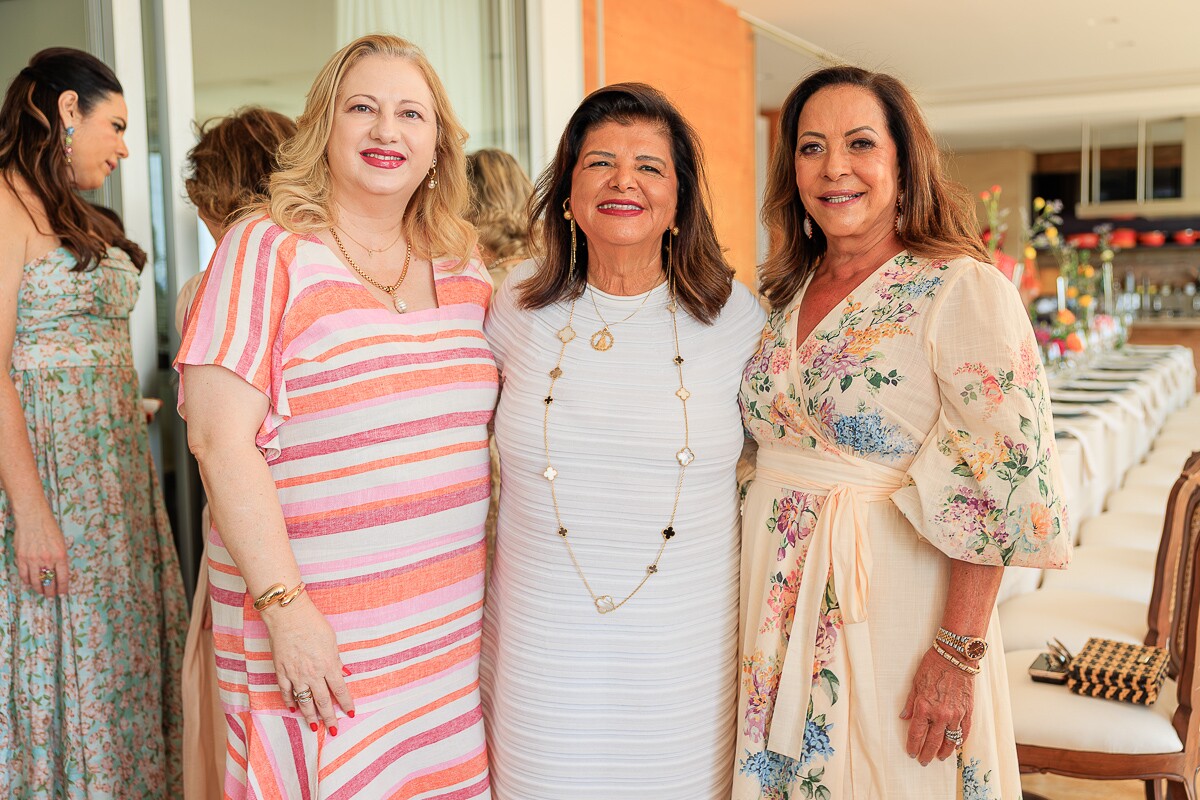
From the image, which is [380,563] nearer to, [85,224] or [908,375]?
[908,375]

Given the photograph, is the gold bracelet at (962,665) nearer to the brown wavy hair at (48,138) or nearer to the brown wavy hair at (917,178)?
the brown wavy hair at (917,178)

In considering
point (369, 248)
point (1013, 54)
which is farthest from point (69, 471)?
point (1013, 54)

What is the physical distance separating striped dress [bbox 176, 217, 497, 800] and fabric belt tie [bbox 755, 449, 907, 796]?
607mm

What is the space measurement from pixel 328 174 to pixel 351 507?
0.60 meters

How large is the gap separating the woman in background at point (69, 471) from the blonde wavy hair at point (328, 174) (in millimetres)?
986

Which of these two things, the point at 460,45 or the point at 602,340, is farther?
the point at 460,45

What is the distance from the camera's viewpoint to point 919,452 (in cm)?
177

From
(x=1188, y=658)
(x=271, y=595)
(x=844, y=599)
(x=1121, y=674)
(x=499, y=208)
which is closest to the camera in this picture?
(x=271, y=595)

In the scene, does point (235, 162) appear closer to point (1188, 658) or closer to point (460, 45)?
point (1188, 658)

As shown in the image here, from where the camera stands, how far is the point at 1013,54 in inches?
393

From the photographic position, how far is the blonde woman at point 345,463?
1.64m

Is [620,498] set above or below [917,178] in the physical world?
below

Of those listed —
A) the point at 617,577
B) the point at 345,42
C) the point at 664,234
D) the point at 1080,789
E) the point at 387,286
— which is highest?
the point at 345,42

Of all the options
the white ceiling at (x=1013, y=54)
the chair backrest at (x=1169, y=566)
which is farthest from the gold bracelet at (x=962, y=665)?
the white ceiling at (x=1013, y=54)
